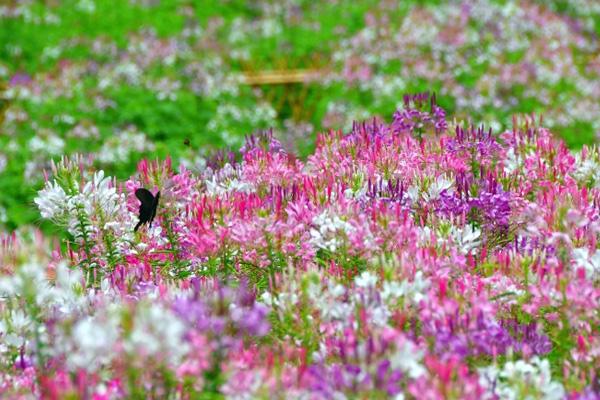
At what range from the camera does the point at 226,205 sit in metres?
2.98

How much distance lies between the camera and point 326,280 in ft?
8.58

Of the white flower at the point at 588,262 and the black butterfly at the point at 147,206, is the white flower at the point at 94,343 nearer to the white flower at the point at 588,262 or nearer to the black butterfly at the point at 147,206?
the black butterfly at the point at 147,206

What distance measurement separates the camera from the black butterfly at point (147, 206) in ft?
10.2

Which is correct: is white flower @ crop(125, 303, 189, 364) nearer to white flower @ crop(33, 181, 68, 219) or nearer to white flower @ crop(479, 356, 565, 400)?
white flower @ crop(479, 356, 565, 400)

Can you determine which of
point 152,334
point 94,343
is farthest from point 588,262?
point 94,343

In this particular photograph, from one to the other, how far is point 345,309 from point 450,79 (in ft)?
27.6

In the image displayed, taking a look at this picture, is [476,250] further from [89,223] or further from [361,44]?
[361,44]

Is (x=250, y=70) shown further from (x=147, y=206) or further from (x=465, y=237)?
(x=465, y=237)

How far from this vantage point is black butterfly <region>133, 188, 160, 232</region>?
311 cm

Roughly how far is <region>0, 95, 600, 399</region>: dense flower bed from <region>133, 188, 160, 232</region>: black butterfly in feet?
0.39

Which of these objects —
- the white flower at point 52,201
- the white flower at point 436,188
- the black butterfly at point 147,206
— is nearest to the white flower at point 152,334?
the black butterfly at point 147,206

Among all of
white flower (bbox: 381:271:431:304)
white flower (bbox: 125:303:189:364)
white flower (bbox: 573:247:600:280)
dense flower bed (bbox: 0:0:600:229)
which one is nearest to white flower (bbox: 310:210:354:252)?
white flower (bbox: 381:271:431:304)

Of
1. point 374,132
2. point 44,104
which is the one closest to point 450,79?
point 44,104

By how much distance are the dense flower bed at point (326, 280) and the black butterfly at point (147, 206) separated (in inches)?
4.6
